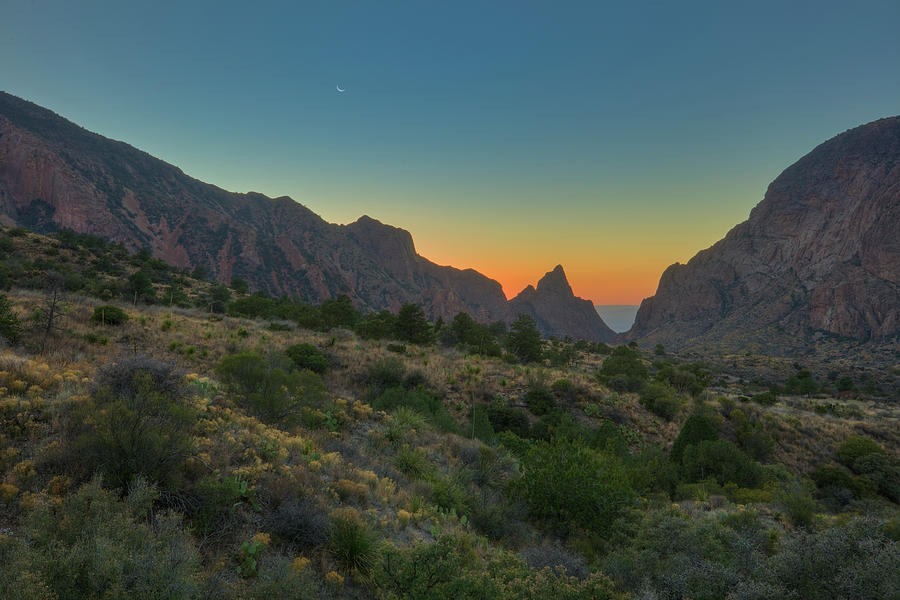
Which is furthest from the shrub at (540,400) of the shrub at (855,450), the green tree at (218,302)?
the green tree at (218,302)

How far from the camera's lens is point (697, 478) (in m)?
14.7

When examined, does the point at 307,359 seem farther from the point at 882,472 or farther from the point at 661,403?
the point at 882,472

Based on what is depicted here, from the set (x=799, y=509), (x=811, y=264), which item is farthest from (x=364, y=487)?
(x=811, y=264)

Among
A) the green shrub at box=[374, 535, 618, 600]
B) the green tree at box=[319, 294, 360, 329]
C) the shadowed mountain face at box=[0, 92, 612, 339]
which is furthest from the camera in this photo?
the shadowed mountain face at box=[0, 92, 612, 339]

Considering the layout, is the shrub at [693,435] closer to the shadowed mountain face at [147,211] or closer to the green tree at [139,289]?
the green tree at [139,289]

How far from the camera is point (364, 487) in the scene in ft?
23.0

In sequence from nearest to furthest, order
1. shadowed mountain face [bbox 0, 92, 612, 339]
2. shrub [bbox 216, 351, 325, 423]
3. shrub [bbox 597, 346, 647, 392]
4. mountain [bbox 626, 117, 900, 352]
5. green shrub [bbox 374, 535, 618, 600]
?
green shrub [bbox 374, 535, 618, 600]
shrub [bbox 216, 351, 325, 423]
shrub [bbox 597, 346, 647, 392]
shadowed mountain face [bbox 0, 92, 612, 339]
mountain [bbox 626, 117, 900, 352]

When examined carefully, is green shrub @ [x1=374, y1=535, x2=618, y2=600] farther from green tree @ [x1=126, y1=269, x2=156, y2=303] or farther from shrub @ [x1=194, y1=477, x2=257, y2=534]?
green tree @ [x1=126, y1=269, x2=156, y2=303]

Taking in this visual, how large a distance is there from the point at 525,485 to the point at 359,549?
219 inches

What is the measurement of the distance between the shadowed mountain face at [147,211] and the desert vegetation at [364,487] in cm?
9735

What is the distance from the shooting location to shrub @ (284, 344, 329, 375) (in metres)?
16.6

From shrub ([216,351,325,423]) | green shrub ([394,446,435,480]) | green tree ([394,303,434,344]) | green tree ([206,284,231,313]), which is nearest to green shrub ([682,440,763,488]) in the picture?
green shrub ([394,446,435,480])

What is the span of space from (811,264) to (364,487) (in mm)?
156663

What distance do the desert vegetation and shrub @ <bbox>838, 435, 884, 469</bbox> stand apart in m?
0.10
